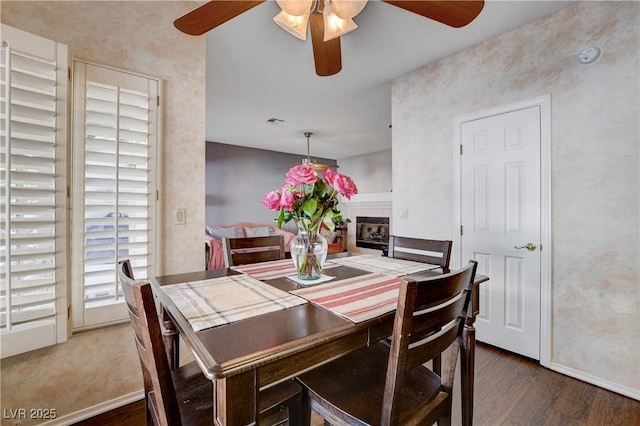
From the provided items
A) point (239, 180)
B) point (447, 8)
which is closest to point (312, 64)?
point (447, 8)

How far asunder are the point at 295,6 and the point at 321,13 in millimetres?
284

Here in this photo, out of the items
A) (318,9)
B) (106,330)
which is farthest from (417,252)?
(106,330)

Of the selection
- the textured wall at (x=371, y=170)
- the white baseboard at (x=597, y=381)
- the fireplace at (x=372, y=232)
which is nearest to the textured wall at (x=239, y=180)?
the fireplace at (x=372, y=232)

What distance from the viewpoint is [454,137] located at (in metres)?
2.63

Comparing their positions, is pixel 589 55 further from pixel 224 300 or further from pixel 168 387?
pixel 168 387

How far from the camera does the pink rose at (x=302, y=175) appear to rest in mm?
1185

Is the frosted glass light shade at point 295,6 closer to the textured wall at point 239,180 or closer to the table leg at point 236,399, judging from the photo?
the table leg at point 236,399

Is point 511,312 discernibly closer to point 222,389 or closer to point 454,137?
point 454,137

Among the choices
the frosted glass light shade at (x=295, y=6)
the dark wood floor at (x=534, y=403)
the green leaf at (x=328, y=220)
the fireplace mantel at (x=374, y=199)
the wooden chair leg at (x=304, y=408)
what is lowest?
the dark wood floor at (x=534, y=403)

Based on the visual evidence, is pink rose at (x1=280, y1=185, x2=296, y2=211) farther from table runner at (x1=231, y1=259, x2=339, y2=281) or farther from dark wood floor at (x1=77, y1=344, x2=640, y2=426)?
dark wood floor at (x1=77, y1=344, x2=640, y2=426)

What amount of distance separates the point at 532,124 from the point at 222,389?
266 cm

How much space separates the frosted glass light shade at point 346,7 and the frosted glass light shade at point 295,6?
0.12 meters

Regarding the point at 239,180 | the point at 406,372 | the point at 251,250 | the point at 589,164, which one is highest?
the point at 239,180

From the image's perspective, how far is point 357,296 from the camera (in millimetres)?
1092
